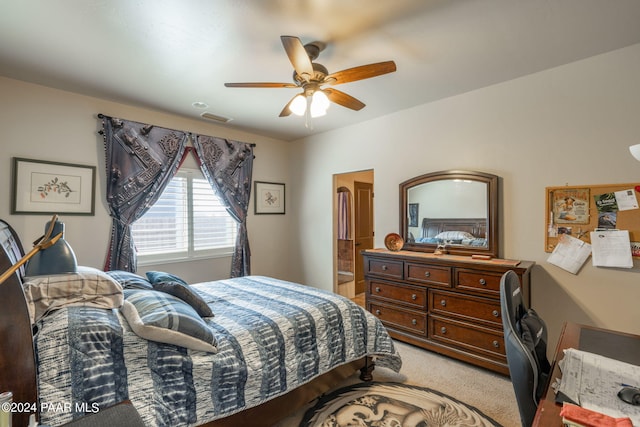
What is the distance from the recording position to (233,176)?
417cm

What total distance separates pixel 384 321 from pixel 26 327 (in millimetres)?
2970

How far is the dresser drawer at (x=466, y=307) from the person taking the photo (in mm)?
2564

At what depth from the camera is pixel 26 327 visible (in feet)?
3.70

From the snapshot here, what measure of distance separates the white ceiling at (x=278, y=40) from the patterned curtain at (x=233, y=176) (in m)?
0.99

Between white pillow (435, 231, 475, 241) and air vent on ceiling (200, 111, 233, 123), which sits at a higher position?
air vent on ceiling (200, 111, 233, 123)

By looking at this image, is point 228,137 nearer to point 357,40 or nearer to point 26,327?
point 357,40

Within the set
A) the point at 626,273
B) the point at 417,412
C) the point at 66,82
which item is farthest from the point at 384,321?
the point at 66,82

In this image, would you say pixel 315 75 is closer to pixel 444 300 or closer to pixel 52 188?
pixel 444 300

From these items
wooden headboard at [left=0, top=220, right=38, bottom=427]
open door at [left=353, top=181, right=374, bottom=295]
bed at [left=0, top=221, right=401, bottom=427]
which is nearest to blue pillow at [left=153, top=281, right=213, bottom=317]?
bed at [left=0, top=221, right=401, bottom=427]

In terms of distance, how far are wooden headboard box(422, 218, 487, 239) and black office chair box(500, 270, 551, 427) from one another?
1.62m

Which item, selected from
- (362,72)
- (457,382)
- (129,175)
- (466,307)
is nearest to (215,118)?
(129,175)

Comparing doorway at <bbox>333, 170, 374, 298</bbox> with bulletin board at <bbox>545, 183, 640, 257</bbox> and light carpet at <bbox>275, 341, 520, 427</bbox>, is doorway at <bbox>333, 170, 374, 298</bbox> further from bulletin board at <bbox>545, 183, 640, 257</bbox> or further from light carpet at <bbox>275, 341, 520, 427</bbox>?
bulletin board at <bbox>545, 183, 640, 257</bbox>

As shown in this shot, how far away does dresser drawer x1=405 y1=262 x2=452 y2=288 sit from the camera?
2.83 m

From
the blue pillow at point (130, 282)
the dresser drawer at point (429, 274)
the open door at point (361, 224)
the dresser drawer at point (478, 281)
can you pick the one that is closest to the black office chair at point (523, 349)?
the dresser drawer at point (478, 281)
